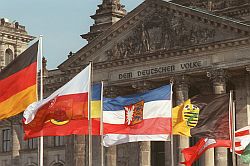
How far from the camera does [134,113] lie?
121 feet

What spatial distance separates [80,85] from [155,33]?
24567mm

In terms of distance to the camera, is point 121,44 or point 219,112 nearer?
point 219,112

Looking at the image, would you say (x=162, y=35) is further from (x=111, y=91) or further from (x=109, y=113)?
(x=109, y=113)

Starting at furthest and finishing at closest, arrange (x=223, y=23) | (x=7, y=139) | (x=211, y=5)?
(x=7, y=139) → (x=211, y=5) → (x=223, y=23)

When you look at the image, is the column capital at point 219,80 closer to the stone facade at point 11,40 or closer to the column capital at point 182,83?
the column capital at point 182,83

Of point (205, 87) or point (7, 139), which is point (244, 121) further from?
point (7, 139)

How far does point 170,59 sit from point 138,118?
1984 cm

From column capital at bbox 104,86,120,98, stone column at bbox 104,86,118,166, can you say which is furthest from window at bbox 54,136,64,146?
column capital at bbox 104,86,120,98

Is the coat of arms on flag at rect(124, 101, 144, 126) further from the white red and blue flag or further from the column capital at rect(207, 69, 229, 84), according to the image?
the column capital at rect(207, 69, 229, 84)

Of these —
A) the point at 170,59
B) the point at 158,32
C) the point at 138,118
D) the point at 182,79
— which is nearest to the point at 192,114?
the point at 138,118

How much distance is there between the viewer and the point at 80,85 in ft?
109

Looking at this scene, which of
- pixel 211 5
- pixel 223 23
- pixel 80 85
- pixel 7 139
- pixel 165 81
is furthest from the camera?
pixel 7 139

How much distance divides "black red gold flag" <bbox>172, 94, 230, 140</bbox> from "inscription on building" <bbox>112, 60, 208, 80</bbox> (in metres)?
18.4

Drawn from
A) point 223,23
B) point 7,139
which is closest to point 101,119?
point 223,23
